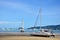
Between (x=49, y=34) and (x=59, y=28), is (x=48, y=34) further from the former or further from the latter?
(x=59, y=28)

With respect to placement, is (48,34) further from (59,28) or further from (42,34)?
(59,28)

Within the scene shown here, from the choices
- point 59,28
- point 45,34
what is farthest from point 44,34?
point 59,28

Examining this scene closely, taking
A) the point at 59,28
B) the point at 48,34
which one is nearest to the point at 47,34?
the point at 48,34

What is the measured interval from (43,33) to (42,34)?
14.7 inches

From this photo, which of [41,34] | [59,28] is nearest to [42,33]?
[41,34]

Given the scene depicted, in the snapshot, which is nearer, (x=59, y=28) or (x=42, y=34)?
(x=42, y=34)

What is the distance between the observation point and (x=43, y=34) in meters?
41.1

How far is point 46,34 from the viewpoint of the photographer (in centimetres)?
4047

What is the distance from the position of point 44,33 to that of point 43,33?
36 cm

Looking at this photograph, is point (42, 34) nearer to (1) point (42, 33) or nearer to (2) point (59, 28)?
(1) point (42, 33)

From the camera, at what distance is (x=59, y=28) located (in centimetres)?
13400

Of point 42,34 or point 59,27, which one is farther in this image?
point 59,27

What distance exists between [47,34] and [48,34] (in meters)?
0.25

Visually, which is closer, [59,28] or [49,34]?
[49,34]
